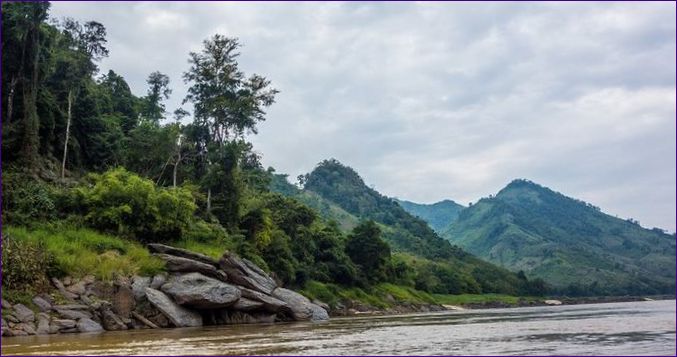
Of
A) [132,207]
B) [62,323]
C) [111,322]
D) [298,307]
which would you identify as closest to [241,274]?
[298,307]

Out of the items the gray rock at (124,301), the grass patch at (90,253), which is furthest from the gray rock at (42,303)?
the gray rock at (124,301)

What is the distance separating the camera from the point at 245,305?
120 ft

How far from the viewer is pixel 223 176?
5441cm

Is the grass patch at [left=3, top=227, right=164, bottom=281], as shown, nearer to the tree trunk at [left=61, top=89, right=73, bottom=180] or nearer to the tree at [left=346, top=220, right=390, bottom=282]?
the tree trunk at [left=61, top=89, right=73, bottom=180]

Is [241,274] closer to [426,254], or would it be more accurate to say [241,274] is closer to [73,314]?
[73,314]

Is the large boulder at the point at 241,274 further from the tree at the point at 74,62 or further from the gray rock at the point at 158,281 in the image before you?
the tree at the point at 74,62

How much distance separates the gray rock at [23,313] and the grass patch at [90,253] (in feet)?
14.1

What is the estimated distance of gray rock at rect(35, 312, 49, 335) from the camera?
85.5ft

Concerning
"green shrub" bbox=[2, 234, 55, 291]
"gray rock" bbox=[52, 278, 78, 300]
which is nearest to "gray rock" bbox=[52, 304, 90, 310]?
"gray rock" bbox=[52, 278, 78, 300]

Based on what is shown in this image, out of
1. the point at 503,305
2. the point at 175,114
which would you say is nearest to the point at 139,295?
the point at 175,114

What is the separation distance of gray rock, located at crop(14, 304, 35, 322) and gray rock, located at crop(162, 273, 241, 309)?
825cm

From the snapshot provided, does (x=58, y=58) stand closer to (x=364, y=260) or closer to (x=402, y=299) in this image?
(x=364, y=260)

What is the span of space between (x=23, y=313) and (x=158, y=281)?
8.82m

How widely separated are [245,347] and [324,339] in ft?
14.0
